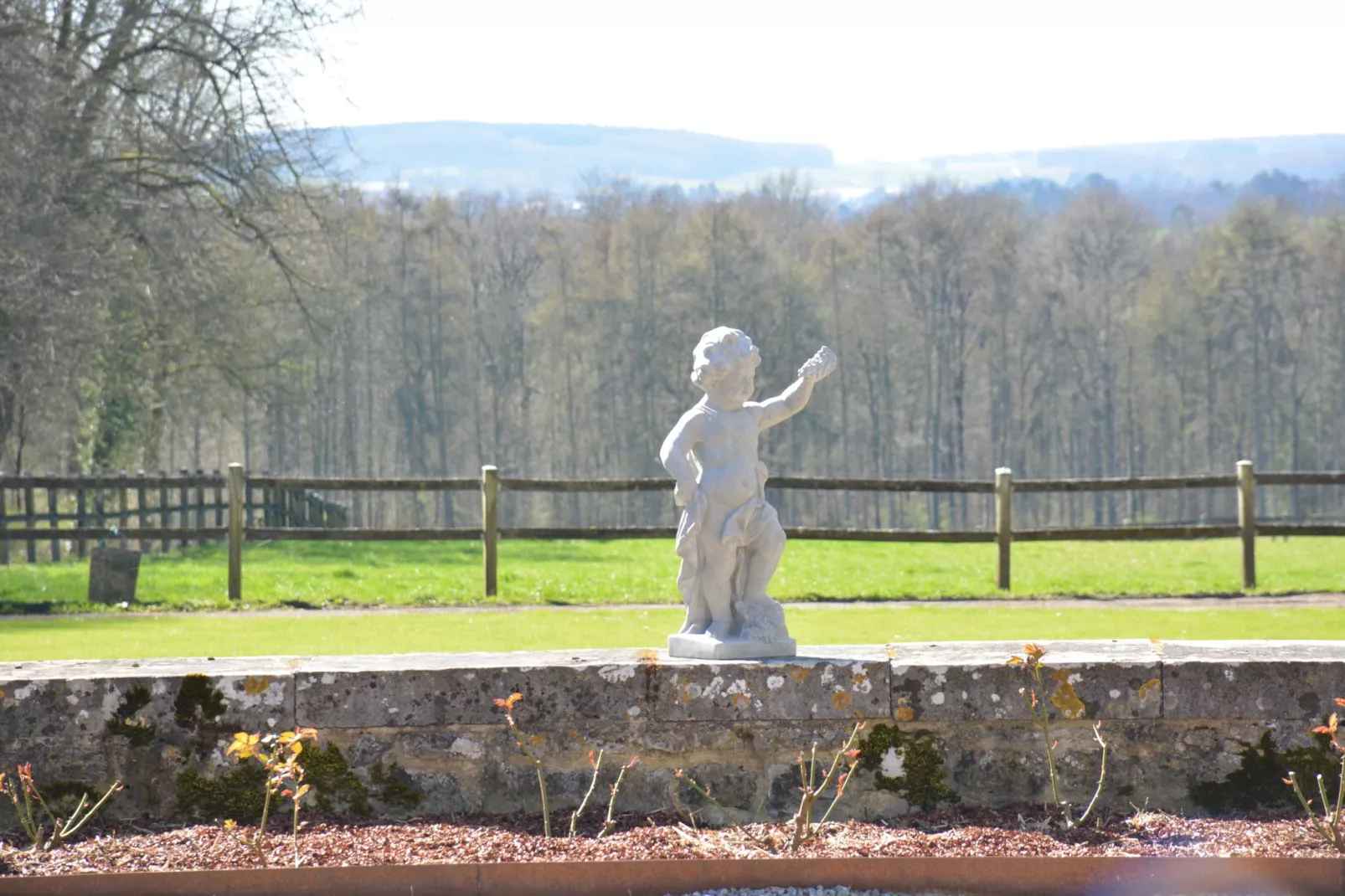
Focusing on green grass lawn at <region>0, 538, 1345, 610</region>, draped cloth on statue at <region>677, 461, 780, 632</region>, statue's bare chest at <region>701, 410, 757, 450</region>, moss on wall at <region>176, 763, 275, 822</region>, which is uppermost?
statue's bare chest at <region>701, 410, 757, 450</region>

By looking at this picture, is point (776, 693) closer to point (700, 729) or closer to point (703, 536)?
point (700, 729)

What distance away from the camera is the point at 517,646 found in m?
12.2

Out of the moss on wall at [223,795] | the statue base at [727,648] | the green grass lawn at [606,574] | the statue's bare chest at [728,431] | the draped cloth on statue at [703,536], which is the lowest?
the green grass lawn at [606,574]

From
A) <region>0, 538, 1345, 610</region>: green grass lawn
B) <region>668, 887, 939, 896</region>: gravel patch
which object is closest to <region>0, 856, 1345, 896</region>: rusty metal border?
<region>668, 887, 939, 896</region>: gravel patch

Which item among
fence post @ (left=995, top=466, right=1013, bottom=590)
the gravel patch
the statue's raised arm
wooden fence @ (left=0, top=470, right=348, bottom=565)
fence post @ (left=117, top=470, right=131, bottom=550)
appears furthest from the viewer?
fence post @ (left=117, top=470, right=131, bottom=550)

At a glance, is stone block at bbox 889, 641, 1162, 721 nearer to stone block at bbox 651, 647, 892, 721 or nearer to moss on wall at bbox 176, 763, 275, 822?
stone block at bbox 651, 647, 892, 721

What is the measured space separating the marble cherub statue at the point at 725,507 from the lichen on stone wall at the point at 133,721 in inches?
73.0

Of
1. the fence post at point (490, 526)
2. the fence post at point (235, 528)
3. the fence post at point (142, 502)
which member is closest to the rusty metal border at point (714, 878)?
the fence post at point (490, 526)

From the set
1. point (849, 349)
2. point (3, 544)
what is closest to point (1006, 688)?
point (3, 544)

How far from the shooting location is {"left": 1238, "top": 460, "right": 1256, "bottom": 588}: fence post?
17.3m

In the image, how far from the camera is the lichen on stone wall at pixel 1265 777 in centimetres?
548

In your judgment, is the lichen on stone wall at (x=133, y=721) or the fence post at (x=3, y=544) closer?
the lichen on stone wall at (x=133, y=721)

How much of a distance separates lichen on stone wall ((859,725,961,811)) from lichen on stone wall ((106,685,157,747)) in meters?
2.45

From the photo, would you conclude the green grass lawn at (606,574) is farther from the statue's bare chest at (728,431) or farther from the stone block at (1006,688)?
the stone block at (1006,688)
